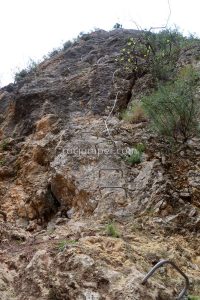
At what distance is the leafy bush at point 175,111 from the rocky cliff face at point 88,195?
244 millimetres

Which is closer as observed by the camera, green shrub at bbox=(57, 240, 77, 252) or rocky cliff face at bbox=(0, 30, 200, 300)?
rocky cliff face at bbox=(0, 30, 200, 300)

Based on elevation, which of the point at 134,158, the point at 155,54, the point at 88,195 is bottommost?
the point at 88,195

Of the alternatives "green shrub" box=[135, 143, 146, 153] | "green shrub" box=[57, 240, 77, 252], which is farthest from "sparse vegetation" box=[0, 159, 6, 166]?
"green shrub" box=[57, 240, 77, 252]

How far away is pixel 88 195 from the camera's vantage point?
7016 millimetres

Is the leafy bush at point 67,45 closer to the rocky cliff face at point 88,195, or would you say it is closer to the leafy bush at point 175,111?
the rocky cliff face at point 88,195

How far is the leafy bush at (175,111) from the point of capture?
7.61m

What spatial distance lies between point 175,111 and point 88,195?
2166mm

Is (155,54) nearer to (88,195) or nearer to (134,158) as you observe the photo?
(134,158)

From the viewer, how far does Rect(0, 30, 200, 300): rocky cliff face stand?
4.94m

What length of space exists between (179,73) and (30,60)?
551cm

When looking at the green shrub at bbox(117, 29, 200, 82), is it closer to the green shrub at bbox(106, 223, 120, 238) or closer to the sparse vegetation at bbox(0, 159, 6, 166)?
the sparse vegetation at bbox(0, 159, 6, 166)

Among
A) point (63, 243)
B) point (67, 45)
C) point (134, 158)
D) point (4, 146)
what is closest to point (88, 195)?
point (134, 158)

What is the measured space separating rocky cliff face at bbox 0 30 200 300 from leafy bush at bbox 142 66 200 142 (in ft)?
0.80

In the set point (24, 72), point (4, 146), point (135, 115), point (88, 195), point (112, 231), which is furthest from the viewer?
point (24, 72)
